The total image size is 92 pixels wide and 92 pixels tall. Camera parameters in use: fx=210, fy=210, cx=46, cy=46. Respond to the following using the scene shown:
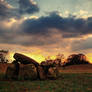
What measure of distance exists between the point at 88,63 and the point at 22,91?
234ft

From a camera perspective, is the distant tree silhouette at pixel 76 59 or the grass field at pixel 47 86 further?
the distant tree silhouette at pixel 76 59

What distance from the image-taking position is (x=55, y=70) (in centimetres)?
2983

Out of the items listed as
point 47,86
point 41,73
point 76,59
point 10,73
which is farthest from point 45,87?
point 76,59

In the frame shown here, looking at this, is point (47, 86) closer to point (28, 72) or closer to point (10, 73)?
point (28, 72)

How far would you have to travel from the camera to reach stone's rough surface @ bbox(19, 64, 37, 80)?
88.6ft

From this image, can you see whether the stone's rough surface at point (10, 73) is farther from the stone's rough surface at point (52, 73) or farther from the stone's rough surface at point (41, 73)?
the stone's rough surface at point (52, 73)

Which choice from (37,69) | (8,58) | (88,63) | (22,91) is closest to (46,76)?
(37,69)

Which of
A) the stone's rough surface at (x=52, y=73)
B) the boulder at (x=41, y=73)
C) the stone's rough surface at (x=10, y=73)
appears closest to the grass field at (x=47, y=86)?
the stone's rough surface at (x=10, y=73)

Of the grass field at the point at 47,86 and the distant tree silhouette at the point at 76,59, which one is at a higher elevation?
the distant tree silhouette at the point at 76,59

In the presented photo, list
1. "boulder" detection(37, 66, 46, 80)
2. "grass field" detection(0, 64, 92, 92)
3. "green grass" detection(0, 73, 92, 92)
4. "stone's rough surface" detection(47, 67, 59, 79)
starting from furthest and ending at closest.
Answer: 1. "stone's rough surface" detection(47, 67, 59, 79)
2. "boulder" detection(37, 66, 46, 80)
3. "grass field" detection(0, 64, 92, 92)
4. "green grass" detection(0, 73, 92, 92)

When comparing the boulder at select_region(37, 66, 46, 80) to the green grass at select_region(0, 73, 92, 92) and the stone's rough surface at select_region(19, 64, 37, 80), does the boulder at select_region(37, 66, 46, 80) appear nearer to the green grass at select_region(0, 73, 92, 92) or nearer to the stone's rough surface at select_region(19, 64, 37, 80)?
the stone's rough surface at select_region(19, 64, 37, 80)

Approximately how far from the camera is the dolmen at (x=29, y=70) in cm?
2714

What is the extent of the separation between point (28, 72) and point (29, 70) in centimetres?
29

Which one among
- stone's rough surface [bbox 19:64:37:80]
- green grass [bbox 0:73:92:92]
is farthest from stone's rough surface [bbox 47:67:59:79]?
green grass [bbox 0:73:92:92]
